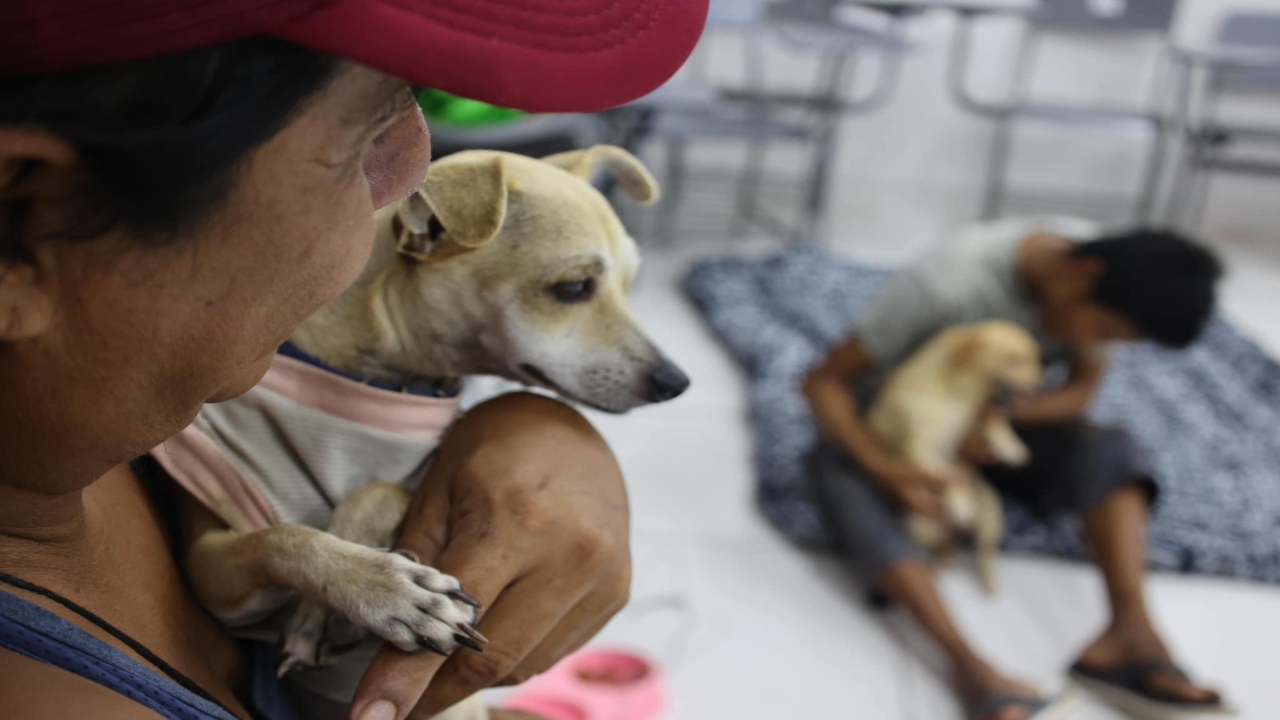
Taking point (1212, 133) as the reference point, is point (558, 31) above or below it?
above

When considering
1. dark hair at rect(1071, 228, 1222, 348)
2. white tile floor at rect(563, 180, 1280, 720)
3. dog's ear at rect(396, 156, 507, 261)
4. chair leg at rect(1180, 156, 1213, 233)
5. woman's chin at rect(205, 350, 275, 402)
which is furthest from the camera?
chair leg at rect(1180, 156, 1213, 233)

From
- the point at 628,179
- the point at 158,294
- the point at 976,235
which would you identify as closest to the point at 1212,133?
the point at 976,235

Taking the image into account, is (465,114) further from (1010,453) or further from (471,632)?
(1010,453)

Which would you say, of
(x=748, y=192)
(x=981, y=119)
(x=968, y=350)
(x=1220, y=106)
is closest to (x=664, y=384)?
(x=968, y=350)

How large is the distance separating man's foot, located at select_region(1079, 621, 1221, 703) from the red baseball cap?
75.3 inches

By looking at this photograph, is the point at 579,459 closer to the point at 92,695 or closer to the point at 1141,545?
the point at 92,695

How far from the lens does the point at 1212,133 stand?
14.8 feet

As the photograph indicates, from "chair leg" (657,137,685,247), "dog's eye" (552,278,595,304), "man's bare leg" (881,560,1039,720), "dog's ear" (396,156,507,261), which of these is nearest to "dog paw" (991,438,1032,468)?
"man's bare leg" (881,560,1039,720)

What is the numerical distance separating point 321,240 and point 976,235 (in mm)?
2273

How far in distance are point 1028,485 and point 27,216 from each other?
2410 millimetres

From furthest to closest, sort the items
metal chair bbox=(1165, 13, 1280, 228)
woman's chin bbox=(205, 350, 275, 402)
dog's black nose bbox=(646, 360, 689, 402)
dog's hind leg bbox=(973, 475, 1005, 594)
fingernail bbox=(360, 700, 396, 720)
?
metal chair bbox=(1165, 13, 1280, 228)
dog's hind leg bbox=(973, 475, 1005, 594)
dog's black nose bbox=(646, 360, 689, 402)
fingernail bbox=(360, 700, 396, 720)
woman's chin bbox=(205, 350, 275, 402)

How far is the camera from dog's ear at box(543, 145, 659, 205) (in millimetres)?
1007

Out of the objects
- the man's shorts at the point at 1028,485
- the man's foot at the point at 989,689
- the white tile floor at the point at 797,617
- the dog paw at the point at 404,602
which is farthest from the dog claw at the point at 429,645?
the man's shorts at the point at 1028,485

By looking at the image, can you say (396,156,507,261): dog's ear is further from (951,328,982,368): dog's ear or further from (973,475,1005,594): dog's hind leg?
(973,475,1005,594): dog's hind leg
